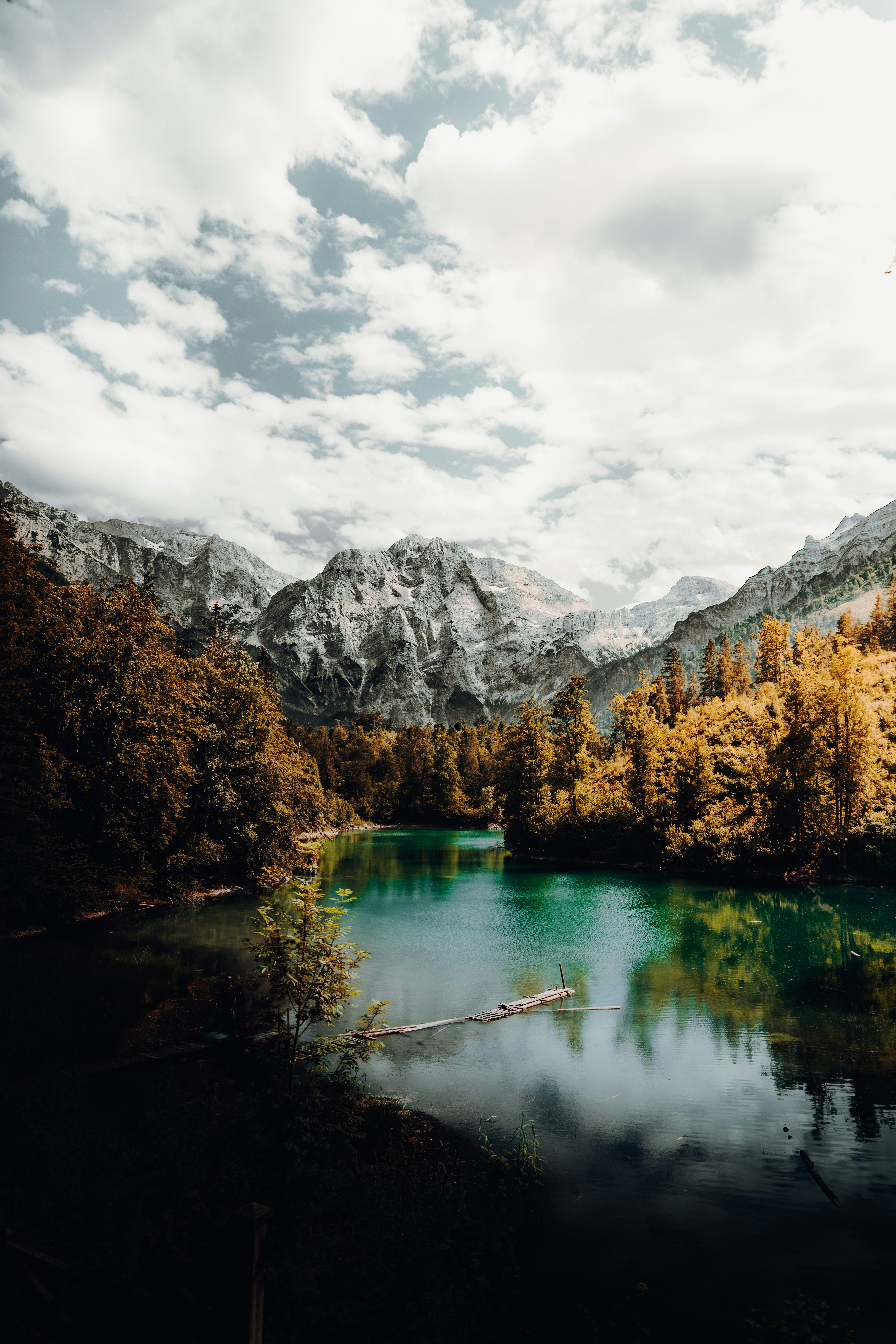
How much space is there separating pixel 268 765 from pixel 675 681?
8041 centimetres

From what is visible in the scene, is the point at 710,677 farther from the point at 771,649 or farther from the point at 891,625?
the point at 891,625

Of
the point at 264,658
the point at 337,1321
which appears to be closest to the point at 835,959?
the point at 337,1321

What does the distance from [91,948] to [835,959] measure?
2821 centimetres

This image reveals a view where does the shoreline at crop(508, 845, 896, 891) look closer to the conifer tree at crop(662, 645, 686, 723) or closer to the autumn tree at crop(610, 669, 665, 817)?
the autumn tree at crop(610, 669, 665, 817)

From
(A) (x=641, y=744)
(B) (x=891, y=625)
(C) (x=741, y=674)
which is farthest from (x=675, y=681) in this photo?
(A) (x=641, y=744)

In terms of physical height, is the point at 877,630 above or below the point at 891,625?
below

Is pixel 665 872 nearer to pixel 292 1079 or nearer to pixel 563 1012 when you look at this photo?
pixel 563 1012

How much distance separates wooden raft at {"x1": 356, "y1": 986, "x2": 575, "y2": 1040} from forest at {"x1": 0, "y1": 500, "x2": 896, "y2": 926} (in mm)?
13034

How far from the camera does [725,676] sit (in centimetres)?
9919

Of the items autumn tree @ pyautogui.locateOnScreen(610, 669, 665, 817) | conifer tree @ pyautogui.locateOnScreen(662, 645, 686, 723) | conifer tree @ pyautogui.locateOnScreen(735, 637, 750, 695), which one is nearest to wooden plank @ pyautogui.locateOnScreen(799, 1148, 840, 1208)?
autumn tree @ pyautogui.locateOnScreen(610, 669, 665, 817)

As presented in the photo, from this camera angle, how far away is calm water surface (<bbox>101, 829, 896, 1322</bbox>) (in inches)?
384

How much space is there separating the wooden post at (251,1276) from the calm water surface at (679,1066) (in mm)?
6769

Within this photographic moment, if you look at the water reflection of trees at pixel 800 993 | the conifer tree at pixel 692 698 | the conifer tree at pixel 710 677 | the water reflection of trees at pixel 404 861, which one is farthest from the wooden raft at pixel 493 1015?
the conifer tree at pixel 710 677

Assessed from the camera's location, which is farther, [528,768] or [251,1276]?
[528,768]
